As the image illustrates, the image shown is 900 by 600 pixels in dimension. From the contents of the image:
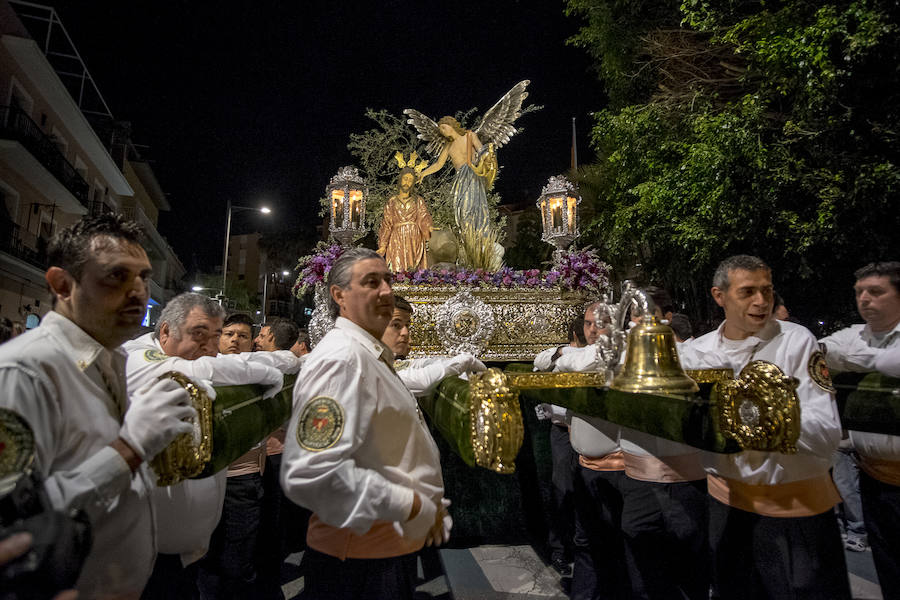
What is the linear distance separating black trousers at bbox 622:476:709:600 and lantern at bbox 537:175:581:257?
4.16 metres

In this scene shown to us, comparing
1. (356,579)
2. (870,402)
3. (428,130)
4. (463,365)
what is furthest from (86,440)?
(428,130)

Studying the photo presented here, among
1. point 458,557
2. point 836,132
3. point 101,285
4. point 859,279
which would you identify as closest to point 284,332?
point 458,557

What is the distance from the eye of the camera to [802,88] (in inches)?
Answer: 308

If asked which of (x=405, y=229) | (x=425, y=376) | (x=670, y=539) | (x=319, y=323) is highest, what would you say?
(x=405, y=229)

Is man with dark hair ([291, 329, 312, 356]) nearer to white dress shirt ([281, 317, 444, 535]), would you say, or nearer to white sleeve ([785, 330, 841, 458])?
→ white dress shirt ([281, 317, 444, 535])

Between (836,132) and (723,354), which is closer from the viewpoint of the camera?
(723,354)

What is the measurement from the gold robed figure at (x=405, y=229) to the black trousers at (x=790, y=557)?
5112mm

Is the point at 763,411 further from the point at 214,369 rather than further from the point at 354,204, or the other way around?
the point at 354,204

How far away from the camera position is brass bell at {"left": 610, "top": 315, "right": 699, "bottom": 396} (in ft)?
5.72

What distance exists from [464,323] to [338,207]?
2.62 meters

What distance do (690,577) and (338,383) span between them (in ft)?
8.57

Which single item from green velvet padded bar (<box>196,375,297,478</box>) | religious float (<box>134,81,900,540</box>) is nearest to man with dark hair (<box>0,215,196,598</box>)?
religious float (<box>134,81,900,540</box>)

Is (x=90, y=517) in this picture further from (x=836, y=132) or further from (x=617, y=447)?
(x=836, y=132)

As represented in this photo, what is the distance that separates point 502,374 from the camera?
1.86m
